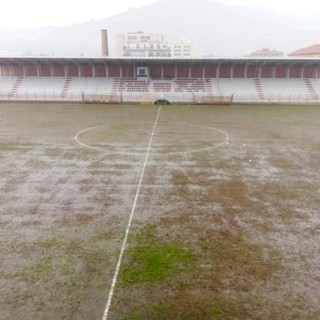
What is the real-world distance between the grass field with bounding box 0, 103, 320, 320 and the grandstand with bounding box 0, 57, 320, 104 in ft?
85.3

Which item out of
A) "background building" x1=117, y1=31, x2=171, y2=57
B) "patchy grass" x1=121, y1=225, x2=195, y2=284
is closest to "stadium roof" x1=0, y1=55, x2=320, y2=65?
"patchy grass" x1=121, y1=225, x2=195, y2=284

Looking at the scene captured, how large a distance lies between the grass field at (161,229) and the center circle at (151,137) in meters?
0.22

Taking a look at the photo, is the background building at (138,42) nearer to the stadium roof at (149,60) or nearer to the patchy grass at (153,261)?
the stadium roof at (149,60)

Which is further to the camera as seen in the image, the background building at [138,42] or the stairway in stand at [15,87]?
the background building at [138,42]

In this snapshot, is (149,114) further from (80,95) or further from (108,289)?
(108,289)

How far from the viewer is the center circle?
19188mm

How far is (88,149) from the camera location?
18844mm

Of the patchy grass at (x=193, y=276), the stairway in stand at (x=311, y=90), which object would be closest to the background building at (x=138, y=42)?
the stairway in stand at (x=311, y=90)

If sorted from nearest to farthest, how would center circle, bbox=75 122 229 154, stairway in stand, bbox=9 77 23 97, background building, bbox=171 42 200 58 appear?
center circle, bbox=75 122 229 154
stairway in stand, bbox=9 77 23 97
background building, bbox=171 42 200 58

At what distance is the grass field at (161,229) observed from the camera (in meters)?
6.81

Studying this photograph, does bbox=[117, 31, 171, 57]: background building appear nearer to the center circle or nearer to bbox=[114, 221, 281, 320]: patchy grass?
the center circle

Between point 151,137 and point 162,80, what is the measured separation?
2941cm

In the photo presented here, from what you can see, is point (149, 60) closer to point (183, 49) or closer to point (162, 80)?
point (162, 80)

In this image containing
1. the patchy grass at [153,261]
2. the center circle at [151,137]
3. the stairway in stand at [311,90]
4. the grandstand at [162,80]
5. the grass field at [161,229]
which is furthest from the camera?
the stairway in stand at [311,90]
